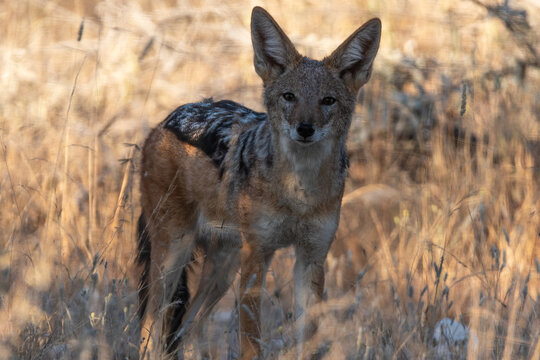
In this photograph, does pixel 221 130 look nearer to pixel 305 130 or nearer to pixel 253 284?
pixel 305 130

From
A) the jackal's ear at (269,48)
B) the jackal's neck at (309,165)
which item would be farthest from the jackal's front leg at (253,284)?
the jackal's ear at (269,48)

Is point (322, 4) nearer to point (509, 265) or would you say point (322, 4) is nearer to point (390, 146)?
point (390, 146)

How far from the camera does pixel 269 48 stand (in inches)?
170

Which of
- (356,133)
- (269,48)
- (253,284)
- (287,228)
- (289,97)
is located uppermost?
(269,48)

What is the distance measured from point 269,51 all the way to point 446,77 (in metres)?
2.89

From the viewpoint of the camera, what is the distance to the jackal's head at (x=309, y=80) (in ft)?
13.1

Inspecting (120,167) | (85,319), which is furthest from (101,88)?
(85,319)

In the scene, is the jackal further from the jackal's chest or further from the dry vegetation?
the dry vegetation

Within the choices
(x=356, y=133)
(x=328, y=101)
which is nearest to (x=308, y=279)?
(x=328, y=101)

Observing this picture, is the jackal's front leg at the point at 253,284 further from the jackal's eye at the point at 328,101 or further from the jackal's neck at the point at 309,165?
the jackal's eye at the point at 328,101

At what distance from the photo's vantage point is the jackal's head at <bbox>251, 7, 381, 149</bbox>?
4004 mm

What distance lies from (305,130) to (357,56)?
72 centimetres

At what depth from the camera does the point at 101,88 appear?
7504 mm

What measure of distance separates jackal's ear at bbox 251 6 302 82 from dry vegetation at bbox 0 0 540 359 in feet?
3.12
